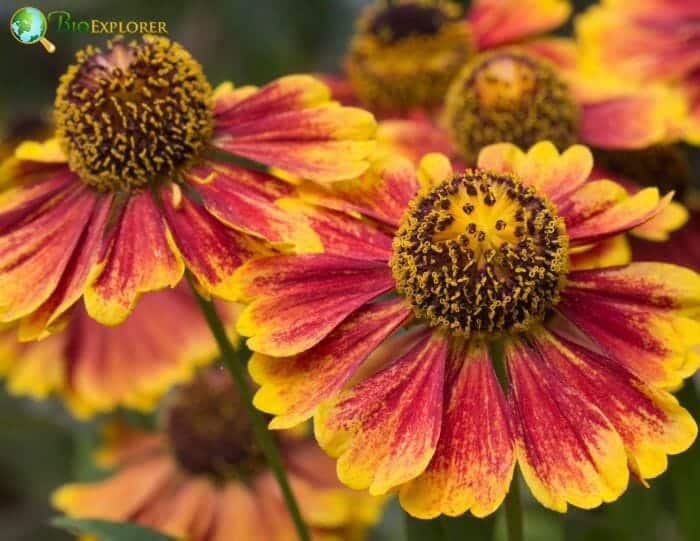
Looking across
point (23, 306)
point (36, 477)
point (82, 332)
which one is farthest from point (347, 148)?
point (36, 477)

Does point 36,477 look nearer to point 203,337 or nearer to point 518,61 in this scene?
point 203,337

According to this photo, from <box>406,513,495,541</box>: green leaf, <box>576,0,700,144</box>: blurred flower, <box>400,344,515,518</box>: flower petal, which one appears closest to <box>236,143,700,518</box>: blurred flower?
<box>400,344,515,518</box>: flower petal

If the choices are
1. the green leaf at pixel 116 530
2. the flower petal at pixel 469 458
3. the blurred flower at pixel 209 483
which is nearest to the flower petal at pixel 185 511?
the blurred flower at pixel 209 483

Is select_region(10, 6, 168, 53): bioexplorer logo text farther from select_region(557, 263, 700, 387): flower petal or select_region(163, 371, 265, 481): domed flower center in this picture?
select_region(163, 371, 265, 481): domed flower center

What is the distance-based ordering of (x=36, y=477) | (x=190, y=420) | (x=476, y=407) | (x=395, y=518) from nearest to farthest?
(x=476, y=407)
(x=190, y=420)
(x=395, y=518)
(x=36, y=477)

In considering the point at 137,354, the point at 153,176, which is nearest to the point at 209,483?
the point at 137,354

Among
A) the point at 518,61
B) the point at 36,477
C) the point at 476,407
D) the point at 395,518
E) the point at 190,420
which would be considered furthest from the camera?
the point at 36,477
